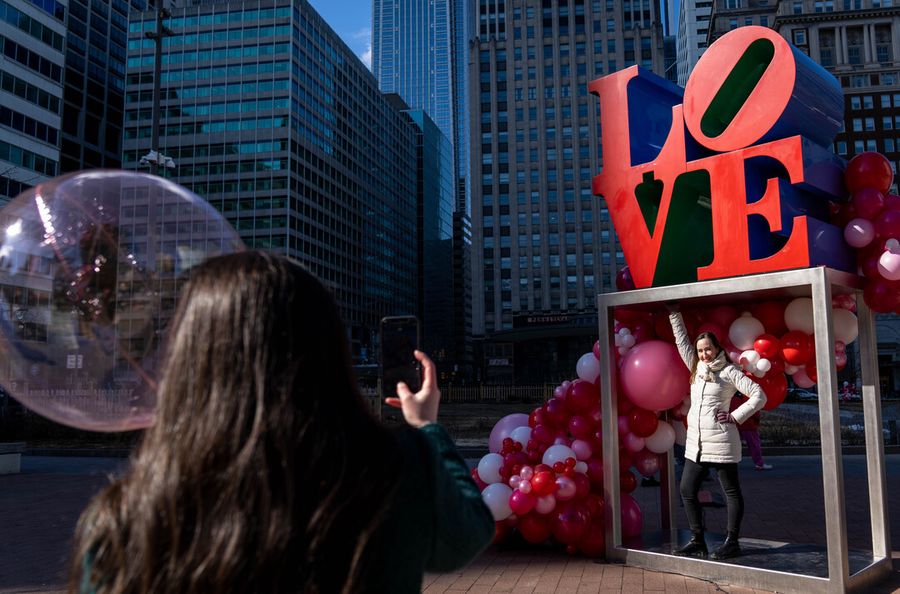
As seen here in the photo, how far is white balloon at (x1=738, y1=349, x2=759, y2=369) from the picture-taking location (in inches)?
238

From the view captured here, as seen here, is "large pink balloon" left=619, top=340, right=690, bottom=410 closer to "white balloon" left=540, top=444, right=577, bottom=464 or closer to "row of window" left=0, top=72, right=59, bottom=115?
"white balloon" left=540, top=444, right=577, bottom=464

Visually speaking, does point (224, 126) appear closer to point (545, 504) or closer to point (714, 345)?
point (545, 504)

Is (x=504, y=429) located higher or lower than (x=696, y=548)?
higher

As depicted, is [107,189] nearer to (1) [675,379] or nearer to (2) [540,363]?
(1) [675,379]

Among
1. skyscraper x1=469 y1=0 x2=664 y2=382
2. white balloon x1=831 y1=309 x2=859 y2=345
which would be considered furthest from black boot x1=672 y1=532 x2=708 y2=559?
skyscraper x1=469 y1=0 x2=664 y2=382

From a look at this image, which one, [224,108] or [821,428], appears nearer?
[821,428]

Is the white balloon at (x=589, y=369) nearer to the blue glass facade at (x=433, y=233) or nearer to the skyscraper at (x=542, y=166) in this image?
the skyscraper at (x=542, y=166)

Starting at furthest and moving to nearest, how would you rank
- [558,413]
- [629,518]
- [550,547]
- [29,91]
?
[29,91] → [558,413] → [550,547] → [629,518]

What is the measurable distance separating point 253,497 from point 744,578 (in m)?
5.62

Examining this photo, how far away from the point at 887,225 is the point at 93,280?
6.06m

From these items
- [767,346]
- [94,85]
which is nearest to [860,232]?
[767,346]

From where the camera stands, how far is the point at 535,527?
6.83 m

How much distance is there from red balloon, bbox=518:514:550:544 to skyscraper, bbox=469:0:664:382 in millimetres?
83643

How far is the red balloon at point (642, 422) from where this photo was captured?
22.3 ft
